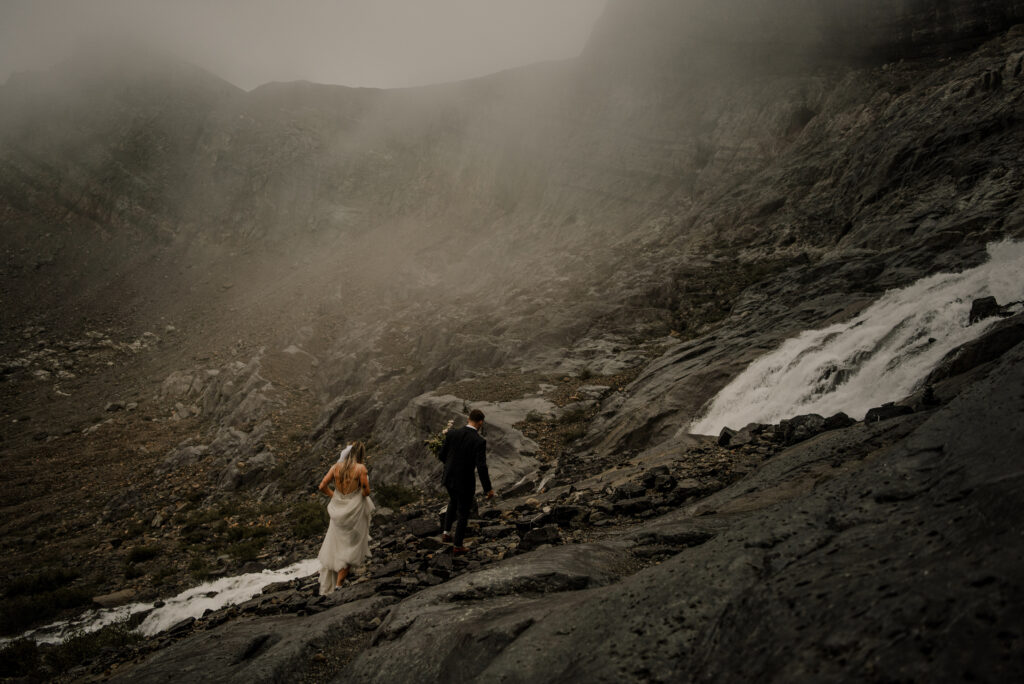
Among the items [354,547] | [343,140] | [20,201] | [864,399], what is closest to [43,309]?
[20,201]

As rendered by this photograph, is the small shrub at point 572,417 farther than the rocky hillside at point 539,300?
Yes

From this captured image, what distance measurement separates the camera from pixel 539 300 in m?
29.7

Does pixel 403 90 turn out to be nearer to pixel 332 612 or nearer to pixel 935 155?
pixel 935 155

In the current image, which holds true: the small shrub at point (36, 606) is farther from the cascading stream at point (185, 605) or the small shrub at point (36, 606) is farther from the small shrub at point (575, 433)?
the small shrub at point (575, 433)

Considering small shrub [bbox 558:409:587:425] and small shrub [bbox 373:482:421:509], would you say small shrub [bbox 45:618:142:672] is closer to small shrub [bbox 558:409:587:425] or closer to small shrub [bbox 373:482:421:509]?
small shrub [bbox 373:482:421:509]

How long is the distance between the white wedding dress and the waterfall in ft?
28.9

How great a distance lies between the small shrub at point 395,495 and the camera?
47.4 ft

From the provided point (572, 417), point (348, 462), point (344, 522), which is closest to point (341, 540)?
point (344, 522)

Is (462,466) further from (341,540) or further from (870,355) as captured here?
(870,355)

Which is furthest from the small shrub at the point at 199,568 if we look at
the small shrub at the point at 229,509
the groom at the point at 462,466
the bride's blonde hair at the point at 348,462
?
the groom at the point at 462,466

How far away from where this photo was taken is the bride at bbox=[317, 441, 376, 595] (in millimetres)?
7785

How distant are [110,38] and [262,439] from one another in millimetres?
74705

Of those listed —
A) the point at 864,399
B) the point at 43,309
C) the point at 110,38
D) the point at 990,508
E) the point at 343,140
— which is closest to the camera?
the point at 990,508

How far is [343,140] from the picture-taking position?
58.7m
